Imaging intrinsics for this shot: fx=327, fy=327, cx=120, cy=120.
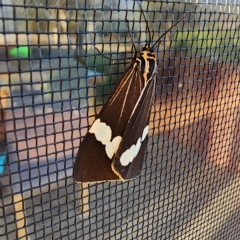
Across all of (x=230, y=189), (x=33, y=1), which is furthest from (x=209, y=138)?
(x=33, y=1)

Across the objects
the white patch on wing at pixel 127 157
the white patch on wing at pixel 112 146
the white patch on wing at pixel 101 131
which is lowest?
the white patch on wing at pixel 127 157

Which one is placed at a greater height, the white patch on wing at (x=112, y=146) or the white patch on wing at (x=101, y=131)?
the white patch on wing at (x=101, y=131)

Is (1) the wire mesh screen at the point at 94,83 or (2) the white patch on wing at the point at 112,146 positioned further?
(1) the wire mesh screen at the point at 94,83

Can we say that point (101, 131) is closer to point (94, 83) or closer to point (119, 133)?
point (119, 133)

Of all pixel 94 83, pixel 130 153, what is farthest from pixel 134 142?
pixel 94 83

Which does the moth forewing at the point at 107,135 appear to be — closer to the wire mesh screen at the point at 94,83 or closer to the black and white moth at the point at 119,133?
the black and white moth at the point at 119,133

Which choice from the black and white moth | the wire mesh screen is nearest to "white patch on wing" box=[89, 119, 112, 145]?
the black and white moth

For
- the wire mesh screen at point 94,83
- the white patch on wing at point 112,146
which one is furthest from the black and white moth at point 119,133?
the wire mesh screen at point 94,83
